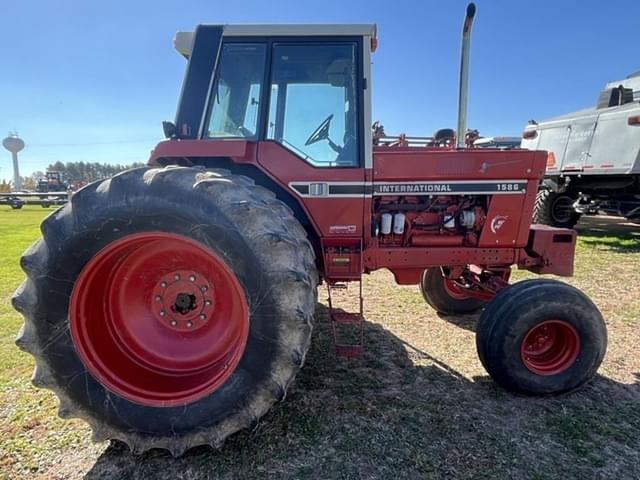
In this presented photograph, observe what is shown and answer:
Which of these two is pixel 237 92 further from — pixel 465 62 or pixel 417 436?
pixel 417 436

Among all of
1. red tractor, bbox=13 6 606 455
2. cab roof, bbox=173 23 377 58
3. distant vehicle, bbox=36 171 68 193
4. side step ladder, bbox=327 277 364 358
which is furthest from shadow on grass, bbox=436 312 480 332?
distant vehicle, bbox=36 171 68 193

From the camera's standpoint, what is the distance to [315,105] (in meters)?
2.87

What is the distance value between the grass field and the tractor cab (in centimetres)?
167

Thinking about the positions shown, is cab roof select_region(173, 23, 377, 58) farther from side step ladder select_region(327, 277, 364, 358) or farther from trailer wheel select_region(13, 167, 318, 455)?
side step ladder select_region(327, 277, 364, 358)

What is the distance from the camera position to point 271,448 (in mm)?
2287

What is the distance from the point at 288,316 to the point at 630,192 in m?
9.67

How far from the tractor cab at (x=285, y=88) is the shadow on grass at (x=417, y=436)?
1663 millimetres

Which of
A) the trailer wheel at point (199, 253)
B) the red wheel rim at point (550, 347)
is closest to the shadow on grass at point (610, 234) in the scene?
the red wheel rim at point (550, 347)

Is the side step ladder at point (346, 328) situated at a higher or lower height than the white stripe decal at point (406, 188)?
lower

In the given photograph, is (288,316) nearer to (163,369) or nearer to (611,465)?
(163,369)

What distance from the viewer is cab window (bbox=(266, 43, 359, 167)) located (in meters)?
2.80

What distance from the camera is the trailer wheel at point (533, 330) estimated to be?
2736 millimetres

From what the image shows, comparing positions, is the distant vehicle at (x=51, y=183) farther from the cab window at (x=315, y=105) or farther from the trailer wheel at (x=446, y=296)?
the cab window at (x=315, y=105)

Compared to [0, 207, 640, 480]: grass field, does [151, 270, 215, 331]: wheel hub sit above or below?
above
